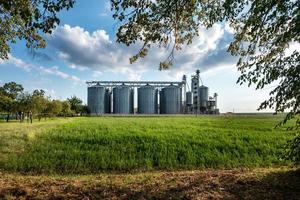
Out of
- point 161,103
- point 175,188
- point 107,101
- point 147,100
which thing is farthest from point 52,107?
point 175,188

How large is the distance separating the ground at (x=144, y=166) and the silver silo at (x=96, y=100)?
3743 inches

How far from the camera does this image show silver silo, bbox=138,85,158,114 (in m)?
121

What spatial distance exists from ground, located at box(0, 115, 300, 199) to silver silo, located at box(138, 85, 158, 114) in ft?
301

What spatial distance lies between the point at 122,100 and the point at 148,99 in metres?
8.19

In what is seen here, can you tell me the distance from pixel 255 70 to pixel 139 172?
333 inches

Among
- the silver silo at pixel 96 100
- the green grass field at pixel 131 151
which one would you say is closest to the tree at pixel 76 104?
the silver silo at pixel 96 100

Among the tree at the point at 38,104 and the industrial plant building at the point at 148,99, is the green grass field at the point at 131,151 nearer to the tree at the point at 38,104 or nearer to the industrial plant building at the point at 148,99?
the tree at the point at 38,104

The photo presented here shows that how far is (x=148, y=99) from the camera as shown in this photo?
4766 inches

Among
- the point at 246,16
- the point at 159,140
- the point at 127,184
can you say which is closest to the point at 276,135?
the point at 159,140

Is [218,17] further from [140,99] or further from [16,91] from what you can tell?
[140,99]

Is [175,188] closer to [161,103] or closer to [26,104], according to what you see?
[26,104]

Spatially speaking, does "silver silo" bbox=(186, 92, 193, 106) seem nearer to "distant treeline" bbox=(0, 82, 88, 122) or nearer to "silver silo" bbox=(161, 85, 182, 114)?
"silver silo" bbox=(161, 85, 182, 114)

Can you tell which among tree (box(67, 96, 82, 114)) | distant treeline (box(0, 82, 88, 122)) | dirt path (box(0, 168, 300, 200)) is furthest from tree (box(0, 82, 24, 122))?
dirt path (box(0, 168, 300, 200))

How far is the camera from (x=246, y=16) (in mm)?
13406
